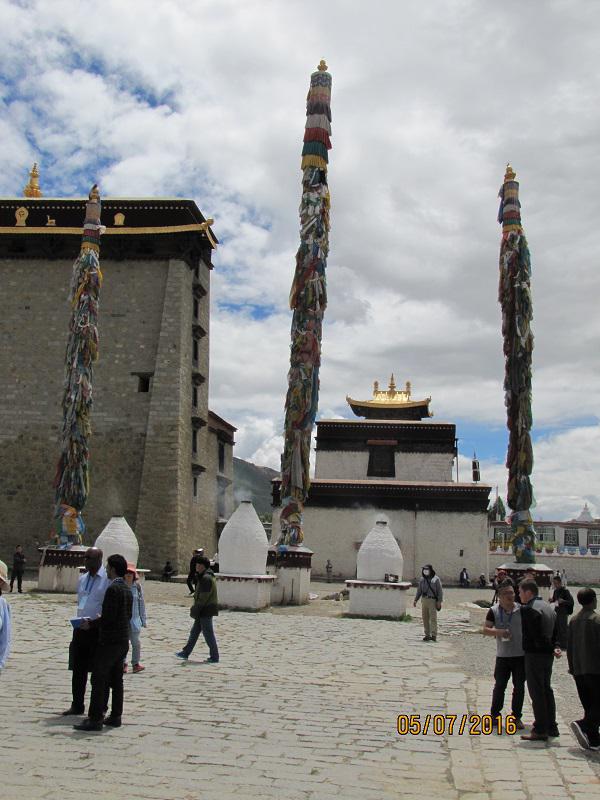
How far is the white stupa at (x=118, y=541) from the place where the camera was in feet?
53.5

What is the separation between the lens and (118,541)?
16422mm

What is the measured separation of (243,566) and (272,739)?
980cm

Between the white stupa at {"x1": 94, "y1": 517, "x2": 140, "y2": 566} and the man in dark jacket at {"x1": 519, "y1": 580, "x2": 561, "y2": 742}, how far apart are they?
37.1ft

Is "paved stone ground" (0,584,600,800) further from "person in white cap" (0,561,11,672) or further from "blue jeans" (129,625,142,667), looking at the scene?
"person in white cap" (0,561,11,672)

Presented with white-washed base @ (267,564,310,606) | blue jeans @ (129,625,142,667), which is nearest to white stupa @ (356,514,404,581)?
white-washed base @ (267,564,310,606)

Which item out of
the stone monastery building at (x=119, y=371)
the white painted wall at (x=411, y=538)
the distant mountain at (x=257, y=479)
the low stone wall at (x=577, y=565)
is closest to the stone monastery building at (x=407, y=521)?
the white painted wall at (x=411, y=538)

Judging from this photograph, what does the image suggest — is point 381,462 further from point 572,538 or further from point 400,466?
point 572,538

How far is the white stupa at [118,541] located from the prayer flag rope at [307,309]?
137 inches

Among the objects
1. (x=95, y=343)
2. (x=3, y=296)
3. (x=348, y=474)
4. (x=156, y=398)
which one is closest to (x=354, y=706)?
(x=95, y=343)

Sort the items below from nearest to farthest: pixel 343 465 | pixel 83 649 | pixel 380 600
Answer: pixel 83 649
pixel 380 600
pixel 343 465

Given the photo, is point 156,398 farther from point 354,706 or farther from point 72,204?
point 354,706

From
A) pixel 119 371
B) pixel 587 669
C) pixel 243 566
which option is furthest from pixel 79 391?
pixel 587 669

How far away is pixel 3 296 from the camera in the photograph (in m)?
31.1

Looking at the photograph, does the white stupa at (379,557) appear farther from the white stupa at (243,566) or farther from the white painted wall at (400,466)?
the white painted wall at (400,466)
